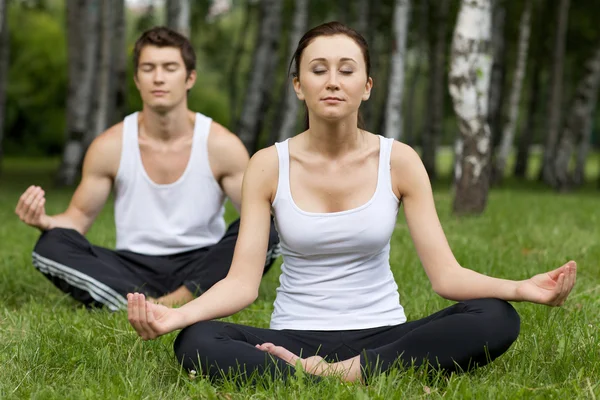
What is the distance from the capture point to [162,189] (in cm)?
598

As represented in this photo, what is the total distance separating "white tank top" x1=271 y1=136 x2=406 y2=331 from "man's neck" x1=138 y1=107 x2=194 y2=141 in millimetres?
2175

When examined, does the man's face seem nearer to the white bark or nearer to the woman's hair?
the woman's hair

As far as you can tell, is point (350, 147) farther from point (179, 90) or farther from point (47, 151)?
point (47, 151)

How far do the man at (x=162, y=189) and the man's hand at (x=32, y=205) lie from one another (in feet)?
0.89

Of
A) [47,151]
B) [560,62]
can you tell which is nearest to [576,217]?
[560,62]

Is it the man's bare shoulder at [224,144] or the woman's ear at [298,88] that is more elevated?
the woman's ear at [298,88]

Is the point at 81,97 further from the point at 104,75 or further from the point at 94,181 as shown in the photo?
the point at 94,181

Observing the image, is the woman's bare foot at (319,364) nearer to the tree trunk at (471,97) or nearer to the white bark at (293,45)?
the tree trunk at (471,97)

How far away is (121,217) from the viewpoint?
609 centimetres

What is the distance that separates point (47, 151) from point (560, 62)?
2702cm

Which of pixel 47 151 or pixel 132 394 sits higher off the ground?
pixel 132 394

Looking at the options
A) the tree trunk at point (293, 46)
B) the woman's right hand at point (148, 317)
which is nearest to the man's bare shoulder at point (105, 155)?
the woman's right hand at point (148, 317)

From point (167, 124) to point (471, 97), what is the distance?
514cm

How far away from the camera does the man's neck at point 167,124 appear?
604 centimetres
